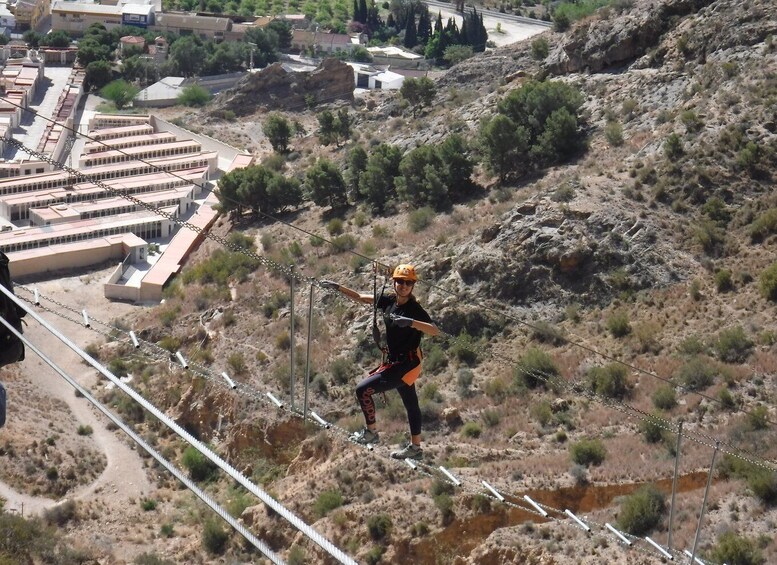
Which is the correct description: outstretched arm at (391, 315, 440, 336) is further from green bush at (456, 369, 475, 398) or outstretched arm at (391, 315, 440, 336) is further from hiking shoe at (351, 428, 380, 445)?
green bush at (456, 369, 475, 398)

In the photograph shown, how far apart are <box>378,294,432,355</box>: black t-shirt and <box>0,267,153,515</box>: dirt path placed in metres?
12.9

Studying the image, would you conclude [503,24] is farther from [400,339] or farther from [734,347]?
[400,339]

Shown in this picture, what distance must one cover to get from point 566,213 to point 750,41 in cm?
919

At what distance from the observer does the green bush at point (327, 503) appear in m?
18.4

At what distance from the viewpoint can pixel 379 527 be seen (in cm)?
1742

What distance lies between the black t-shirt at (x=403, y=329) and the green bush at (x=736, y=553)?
19.5ft

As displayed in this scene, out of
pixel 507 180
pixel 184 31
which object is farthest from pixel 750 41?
pixel 184 31

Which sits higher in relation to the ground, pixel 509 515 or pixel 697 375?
pixel 697 375

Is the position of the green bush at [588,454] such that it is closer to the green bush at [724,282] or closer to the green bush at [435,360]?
the green bush at [435,360]

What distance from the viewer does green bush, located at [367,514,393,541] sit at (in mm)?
17406

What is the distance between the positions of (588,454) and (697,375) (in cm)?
316

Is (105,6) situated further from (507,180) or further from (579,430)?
(579,430)

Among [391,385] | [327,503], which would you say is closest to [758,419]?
[327,503]

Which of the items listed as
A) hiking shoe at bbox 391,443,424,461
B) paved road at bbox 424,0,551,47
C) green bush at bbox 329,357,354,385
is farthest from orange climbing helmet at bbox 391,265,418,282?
paved road at bbox 424,0,551,47
